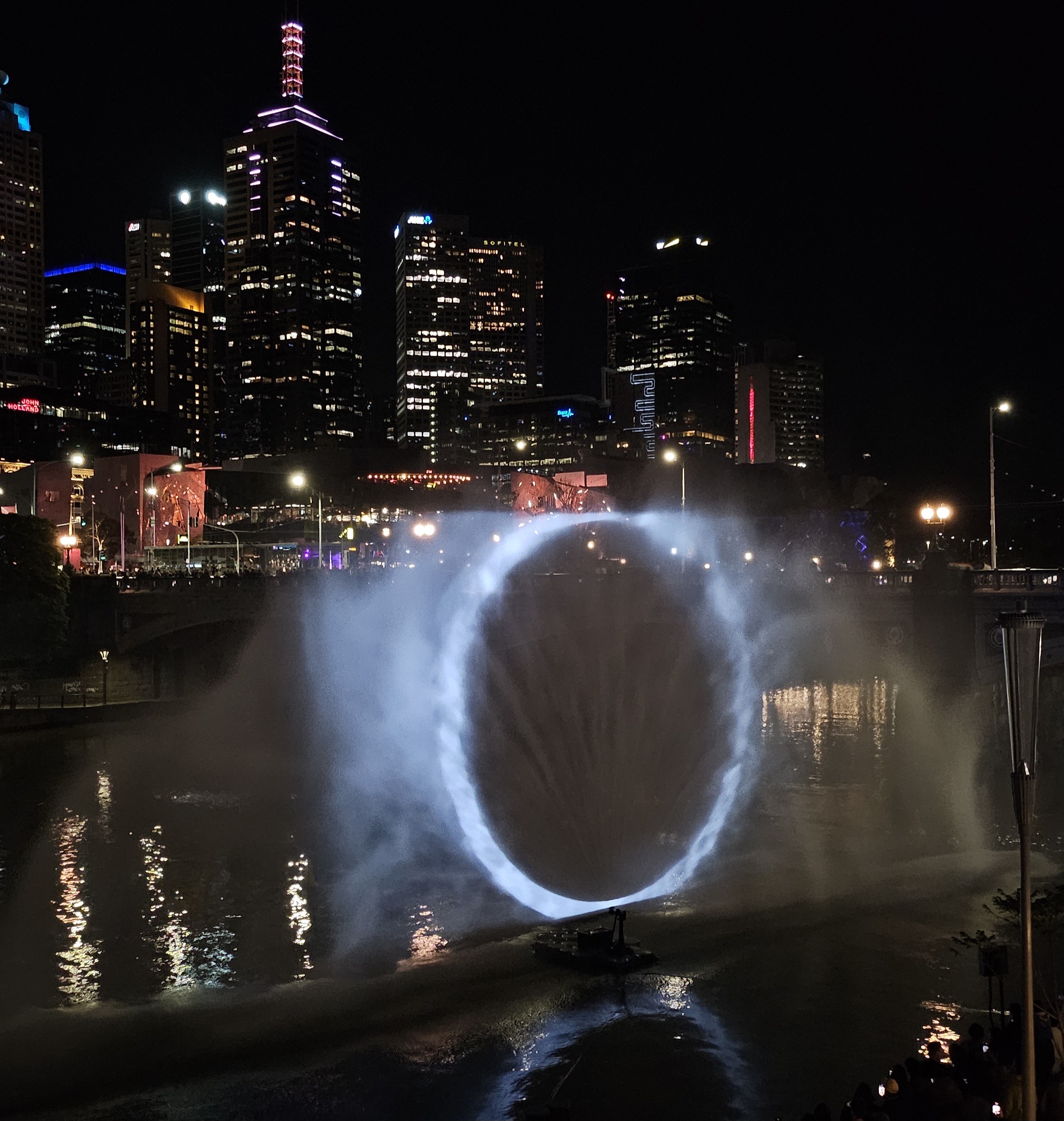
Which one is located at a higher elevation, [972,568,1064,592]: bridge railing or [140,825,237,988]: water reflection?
[972,568,1064,592]: bridge railing

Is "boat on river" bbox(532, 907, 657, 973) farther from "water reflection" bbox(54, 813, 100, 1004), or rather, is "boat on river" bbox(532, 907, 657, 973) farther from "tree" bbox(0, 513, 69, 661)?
"tree" bbox(0, 513, 69, 661)

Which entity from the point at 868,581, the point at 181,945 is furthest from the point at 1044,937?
the point at 868,581

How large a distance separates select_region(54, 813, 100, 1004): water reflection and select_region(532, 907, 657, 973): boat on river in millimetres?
9465

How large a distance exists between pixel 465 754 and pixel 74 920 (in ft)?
86.0

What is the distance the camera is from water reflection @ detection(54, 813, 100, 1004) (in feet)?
76.4

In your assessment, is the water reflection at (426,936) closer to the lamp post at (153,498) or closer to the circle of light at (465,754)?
the circle of light at (465,754)

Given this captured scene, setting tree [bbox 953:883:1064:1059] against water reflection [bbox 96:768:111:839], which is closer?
tree [bbox 953:883:1064:1059]

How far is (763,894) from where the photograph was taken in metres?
28.6

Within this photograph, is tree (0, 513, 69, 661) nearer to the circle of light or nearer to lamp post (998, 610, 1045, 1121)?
the circle of light

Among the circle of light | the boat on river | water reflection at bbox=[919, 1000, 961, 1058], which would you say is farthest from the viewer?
the circle of light

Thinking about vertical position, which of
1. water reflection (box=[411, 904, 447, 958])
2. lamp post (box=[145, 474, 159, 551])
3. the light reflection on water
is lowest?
water reflection (box=[411, 904, 447, 958])

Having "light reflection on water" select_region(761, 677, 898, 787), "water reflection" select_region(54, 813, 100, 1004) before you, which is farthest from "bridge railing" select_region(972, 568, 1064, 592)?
"water reflection" select_region(54, 813, 100, 1004)

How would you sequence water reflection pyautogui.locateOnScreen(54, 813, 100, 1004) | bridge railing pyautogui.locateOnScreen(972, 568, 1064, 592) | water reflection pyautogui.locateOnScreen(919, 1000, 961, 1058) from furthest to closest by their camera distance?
bridge railing pyautogui.locateOnScreen(972, 568, 1064, 592), water reflection pyautogui.locateOnScreen(54, 813, 100, 1004), water reflection pyautogui.locateOnScreen(919, 1000, 961, 1058)

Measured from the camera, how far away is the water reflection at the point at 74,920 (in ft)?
76.4
